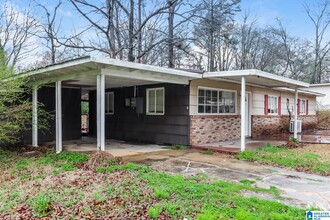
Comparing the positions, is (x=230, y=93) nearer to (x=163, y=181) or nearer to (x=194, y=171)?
(x=194, y=171)

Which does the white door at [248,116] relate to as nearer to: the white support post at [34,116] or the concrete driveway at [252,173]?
the concrete driveway at [252,173]

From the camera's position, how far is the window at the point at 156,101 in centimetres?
1023

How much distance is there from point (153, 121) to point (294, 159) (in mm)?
5388

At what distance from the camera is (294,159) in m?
6.91

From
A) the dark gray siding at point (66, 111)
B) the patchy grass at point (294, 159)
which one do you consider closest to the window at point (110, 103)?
the dark gray siding at point (66, 111)

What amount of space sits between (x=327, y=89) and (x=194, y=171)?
70.2ft

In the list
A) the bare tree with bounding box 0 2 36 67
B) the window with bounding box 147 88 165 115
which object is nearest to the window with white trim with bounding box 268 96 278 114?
the window with bounding box 147 88 165 115

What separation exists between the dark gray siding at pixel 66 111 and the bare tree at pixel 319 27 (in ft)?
84.0

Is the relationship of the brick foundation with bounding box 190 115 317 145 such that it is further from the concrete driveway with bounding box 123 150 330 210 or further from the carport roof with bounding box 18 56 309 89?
the carport roof with bounding box 18 56 309 89

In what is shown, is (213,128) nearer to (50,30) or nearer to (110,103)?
(110,103)

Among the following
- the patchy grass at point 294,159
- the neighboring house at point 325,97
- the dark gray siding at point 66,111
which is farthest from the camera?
the neighboring house at point 325,97

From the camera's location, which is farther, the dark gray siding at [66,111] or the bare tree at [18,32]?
the bare tree at [18,32]

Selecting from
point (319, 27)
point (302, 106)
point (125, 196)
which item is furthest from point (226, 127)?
point (319, 27)

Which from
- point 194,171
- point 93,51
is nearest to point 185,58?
point 93,51
